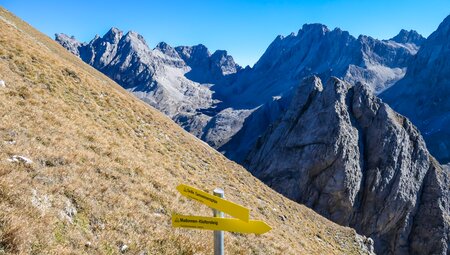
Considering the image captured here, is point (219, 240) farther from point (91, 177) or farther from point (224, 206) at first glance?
point (91, 177)

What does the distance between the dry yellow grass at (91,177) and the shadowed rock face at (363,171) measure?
52252 millimetres

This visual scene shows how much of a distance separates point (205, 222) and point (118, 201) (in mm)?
6214

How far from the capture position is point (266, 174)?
3590 inches

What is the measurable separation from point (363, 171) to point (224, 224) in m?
86.4

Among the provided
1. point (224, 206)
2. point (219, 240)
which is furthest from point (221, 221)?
point (219, 240)

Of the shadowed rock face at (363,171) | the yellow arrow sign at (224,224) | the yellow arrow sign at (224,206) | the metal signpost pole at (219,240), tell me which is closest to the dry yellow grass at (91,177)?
the yellow arrow sign at (224,224)

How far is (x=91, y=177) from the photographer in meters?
12.8

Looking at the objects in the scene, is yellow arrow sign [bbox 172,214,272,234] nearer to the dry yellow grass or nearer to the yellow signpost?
the yellow signpost

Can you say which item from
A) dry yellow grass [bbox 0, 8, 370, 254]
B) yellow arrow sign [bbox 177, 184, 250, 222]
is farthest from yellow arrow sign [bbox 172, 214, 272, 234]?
dry yellow grass [bbox 0, 8, 370, 254]

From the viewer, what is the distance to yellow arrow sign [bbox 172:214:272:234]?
6.45 meters

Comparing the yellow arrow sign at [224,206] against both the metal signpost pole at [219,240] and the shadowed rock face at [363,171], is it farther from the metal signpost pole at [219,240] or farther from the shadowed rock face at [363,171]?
the shadowed rock face at [363,171]

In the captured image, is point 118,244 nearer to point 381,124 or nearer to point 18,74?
point 18,74

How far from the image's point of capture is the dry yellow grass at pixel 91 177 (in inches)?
363

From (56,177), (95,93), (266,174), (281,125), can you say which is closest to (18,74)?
(95,93)
